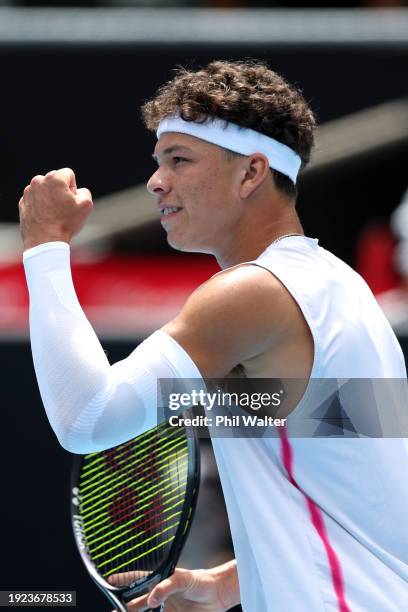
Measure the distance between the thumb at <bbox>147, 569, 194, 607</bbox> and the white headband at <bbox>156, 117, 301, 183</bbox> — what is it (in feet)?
3.29

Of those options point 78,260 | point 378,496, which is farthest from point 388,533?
point 78,260

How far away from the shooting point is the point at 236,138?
8.84 feet

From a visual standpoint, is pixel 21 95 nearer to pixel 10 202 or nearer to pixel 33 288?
pixel 10 202

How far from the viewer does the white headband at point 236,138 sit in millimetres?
2691

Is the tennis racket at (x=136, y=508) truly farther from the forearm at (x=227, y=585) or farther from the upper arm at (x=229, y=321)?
the upper arm at (x=229, y=321)

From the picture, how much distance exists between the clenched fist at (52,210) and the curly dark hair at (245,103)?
0.33 m

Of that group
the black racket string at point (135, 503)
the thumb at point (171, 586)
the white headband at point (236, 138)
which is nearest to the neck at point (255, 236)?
the white headband at point (236, 138)

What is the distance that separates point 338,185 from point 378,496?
200 inches

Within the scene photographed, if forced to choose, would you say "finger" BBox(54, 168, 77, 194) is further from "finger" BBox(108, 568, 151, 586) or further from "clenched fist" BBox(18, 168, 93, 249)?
"finger" BBox(108, 568, 151, 586)

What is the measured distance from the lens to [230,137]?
2.69 m

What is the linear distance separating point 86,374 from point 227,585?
3.19 feet

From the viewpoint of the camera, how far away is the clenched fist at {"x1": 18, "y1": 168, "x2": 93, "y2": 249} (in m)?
2.54

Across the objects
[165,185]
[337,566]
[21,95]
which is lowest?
[337,566]

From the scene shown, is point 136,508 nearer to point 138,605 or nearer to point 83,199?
point 138,605
